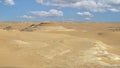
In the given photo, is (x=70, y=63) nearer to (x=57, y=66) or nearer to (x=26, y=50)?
(x=57, y=66)

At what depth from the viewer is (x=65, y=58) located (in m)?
21.5

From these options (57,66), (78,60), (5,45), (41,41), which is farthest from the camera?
(41,41)

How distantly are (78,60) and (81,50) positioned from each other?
9.02 feet

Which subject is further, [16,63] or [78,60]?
[78,60]

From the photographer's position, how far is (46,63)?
20.1m

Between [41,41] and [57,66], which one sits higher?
[41,41]

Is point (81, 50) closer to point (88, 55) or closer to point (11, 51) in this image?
point (88, 55)

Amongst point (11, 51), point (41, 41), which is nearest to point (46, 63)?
point (11, 51)

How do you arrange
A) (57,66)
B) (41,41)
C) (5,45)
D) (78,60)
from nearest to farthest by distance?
1. (57,66)
2. (78,60)
3. (5,45)
4. (41,41)

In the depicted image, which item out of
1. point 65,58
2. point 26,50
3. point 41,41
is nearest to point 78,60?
point 65,58

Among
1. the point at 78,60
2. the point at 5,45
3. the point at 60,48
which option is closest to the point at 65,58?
the point at 78,60

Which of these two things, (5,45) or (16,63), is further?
(5,45)

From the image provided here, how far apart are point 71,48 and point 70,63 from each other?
13.6 ft

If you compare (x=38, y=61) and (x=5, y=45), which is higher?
(x=5, y=45)
